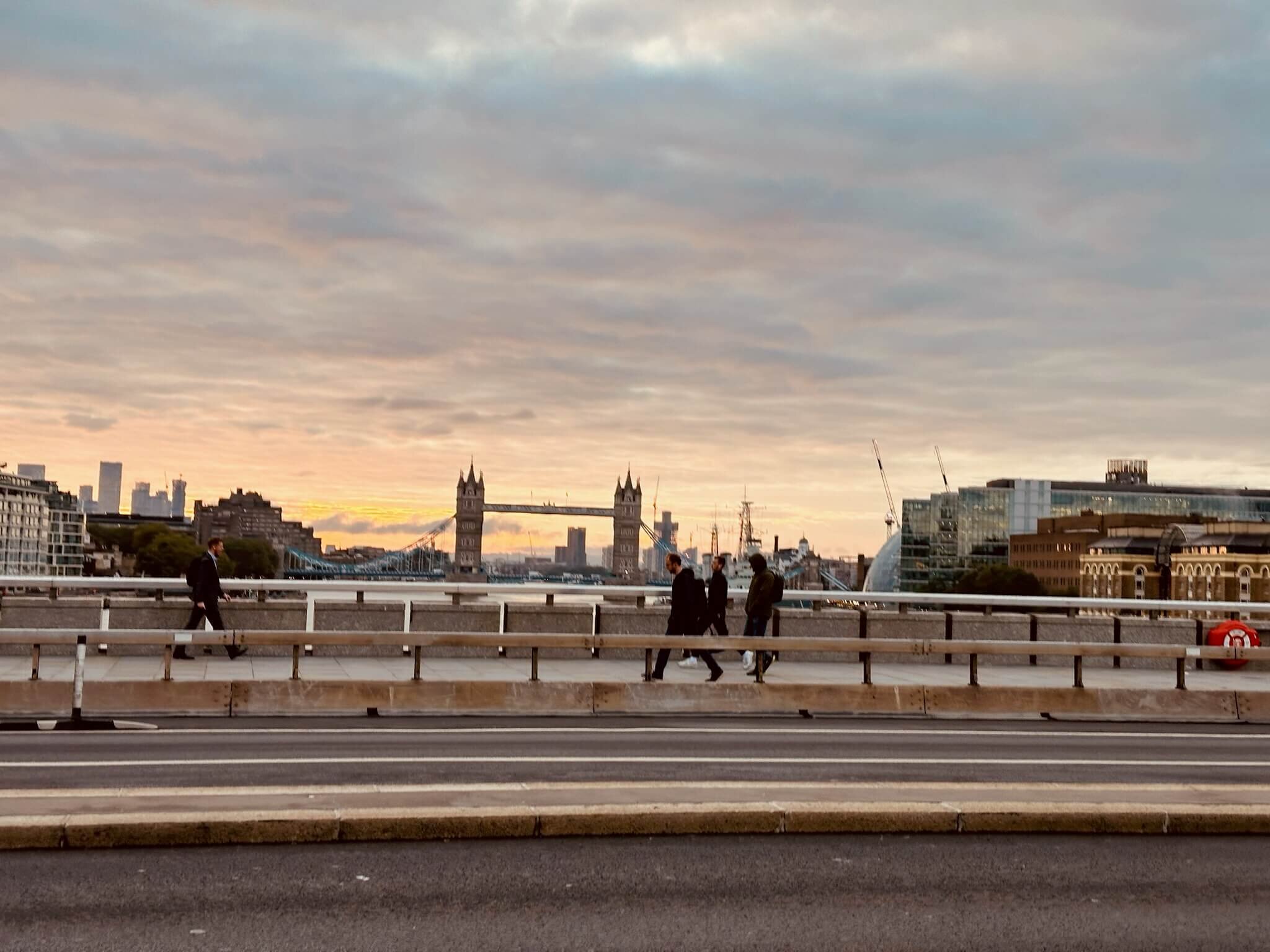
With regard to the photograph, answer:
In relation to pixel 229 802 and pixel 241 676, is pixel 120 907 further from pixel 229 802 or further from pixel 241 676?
pixel 241 676

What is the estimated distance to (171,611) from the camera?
25766 millimetres

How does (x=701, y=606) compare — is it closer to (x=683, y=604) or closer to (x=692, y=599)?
(x=692, y=599)

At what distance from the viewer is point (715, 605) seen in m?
24.6

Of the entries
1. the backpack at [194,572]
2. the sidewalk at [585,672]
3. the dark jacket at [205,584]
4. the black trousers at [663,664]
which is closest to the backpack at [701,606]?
the sidewalk at [585,672]

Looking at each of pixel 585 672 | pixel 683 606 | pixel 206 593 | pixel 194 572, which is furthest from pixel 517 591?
pixel 194 572

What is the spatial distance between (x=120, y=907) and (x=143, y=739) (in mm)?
7491

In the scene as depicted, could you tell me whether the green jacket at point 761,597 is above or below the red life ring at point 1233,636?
above

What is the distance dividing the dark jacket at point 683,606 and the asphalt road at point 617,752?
402 cm

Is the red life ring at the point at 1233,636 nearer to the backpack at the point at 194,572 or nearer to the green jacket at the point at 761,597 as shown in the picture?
the green jacket at the point at 761,597

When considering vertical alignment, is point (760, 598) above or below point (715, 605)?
above

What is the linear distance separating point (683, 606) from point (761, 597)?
1.39 m

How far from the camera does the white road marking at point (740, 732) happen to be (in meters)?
16.4

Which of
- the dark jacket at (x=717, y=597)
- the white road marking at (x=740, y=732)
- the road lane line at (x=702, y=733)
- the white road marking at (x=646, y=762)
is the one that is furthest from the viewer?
the dark jacket at (x=717, y=597)

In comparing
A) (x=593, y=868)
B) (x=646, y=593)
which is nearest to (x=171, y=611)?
(x=646, y=593)
